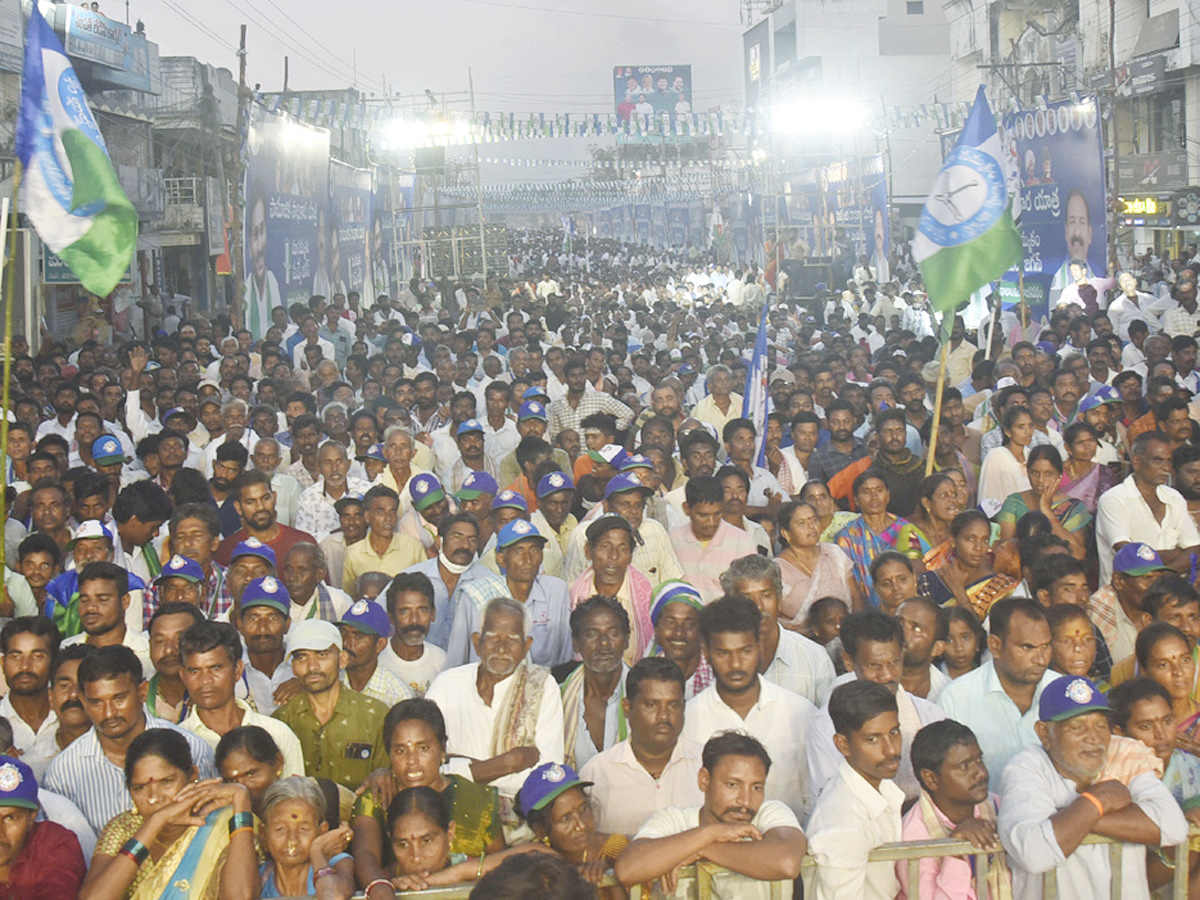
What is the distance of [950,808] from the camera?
3980 mm

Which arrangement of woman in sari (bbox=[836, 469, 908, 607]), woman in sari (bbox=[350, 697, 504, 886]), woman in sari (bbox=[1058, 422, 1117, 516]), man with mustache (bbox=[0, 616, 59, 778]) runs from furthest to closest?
woman in sari (bbox=[1058, 422, 1117, 516]) < woman in sari (bbox=[836, 469, 908, 607]) < man with mustache (bbox=[0, 616, 59, 778]) < woman in sari (bbox=[350, 697, 504, 886])

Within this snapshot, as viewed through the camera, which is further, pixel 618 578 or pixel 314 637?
pixel 618 578

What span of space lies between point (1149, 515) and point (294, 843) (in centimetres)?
458

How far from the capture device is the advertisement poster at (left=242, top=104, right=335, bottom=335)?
1592 cm

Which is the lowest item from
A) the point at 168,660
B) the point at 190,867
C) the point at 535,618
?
the point at 190,867

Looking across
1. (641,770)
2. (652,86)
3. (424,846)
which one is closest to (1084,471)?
(641,770)

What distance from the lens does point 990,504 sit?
24.5 feet

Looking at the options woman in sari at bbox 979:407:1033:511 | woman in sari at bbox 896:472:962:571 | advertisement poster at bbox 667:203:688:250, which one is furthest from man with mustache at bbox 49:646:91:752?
advertisement poster at bbox 667:203:688:250

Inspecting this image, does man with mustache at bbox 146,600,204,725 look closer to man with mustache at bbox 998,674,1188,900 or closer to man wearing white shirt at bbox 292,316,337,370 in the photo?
man with mustache at bbox 998,674,1188,900

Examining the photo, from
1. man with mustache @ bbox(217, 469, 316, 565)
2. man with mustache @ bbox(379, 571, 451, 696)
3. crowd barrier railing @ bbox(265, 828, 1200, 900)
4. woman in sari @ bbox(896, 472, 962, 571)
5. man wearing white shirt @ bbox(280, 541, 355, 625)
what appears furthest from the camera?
man with mustache @ bbox(217, 469, 316, 565)

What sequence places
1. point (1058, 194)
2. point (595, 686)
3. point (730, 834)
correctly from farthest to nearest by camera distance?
1. point (1058, 194)
2. point (595, 686)
3. point (730, 834)

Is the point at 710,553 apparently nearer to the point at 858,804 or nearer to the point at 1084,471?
the point at 1084,471

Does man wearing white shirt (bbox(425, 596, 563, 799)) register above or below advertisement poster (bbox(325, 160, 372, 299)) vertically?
below

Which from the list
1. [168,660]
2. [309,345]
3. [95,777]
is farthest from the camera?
[309,345]
